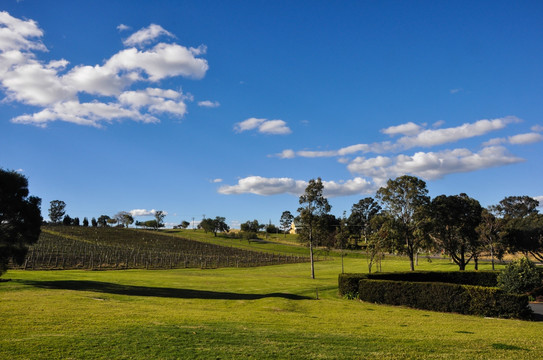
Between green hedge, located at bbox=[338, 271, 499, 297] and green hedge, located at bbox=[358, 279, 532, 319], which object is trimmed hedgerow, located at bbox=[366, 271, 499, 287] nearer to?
green hedge, located at bbox=[338, 271, 499, 297]

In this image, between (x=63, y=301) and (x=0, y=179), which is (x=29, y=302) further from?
(x=0, y=179)

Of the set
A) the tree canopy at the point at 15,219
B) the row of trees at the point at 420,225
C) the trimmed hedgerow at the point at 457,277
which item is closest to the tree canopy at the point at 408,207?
the row of trees at the point at 420,225

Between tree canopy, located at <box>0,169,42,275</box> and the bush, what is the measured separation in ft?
145

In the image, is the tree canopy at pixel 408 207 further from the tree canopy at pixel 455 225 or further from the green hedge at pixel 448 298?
the green hedge at pixel 448 298

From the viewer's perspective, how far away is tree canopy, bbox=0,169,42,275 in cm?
3453

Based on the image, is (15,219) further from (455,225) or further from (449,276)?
(455,225)

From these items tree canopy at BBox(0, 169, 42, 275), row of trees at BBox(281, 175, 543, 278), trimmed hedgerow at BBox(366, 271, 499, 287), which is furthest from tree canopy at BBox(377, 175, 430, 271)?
tree canopy at BBox(0, 169, 42, 275)

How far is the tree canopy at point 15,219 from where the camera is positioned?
34.5m

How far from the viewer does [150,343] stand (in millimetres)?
10750

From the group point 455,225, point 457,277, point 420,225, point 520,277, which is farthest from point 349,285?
point 455,225

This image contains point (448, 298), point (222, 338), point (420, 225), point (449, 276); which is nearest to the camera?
point (222, 338)

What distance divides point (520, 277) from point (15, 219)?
4598 centimetres

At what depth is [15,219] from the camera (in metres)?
35.3

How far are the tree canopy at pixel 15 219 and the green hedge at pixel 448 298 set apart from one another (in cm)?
3292
